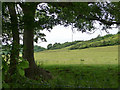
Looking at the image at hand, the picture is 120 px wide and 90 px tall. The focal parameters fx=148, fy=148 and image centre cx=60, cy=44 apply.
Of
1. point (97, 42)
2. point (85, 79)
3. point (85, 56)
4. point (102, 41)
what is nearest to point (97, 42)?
point (97, 42)

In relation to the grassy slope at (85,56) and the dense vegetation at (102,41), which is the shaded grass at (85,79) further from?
the dense vegetation at (102,41)

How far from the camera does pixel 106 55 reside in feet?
36.6

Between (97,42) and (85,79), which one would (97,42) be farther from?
(85,79)

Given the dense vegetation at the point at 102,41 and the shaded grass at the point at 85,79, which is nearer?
the shaded grass at the point at 85,79

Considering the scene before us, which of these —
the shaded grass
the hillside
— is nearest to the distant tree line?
the hillside

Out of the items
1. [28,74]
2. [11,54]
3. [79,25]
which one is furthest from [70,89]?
[79,25]

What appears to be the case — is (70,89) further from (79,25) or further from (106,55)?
(106,55)

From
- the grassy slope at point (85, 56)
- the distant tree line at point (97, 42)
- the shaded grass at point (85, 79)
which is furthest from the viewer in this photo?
the grassy slope at point (85, 56)

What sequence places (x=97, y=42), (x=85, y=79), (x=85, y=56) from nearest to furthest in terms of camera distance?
(x=85, y=79)
(x=97, y=42)
(x=85, y=56)

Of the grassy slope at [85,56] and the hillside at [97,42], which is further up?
the hillside at [97,42]

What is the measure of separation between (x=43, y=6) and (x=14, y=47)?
4.61 m

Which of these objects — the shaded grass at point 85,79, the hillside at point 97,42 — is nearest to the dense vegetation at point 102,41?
the hillside at point 97,42

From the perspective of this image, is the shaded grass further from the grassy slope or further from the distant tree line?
the distant tree line

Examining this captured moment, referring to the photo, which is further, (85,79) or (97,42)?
(97,42)
